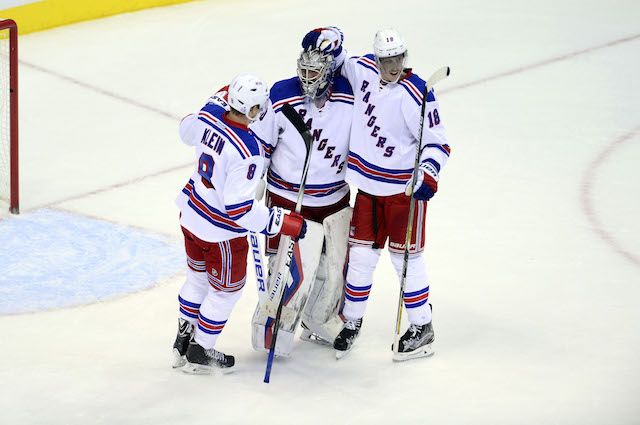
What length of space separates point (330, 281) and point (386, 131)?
63 centimetres

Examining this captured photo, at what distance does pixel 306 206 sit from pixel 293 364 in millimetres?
616

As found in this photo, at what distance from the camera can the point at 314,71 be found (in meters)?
3.58

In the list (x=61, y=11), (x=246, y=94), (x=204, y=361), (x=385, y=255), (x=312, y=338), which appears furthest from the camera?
(x=61, y=11)

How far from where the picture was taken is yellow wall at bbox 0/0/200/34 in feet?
25.8

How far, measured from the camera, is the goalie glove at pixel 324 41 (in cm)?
361

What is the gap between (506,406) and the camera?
3514 millimetres

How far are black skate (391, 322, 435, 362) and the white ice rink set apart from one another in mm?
52

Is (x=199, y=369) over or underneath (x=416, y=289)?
underneath

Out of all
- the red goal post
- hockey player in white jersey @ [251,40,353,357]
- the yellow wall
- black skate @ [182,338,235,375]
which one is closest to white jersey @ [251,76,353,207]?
hockey player in white jersey @ [251,40,353,357]

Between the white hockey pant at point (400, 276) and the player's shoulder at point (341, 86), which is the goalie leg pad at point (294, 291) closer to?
the white hockey pant at point (400, 276)

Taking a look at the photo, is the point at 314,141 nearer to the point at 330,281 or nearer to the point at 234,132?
the point at 234,132

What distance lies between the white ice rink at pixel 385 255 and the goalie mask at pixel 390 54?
112 centimetres

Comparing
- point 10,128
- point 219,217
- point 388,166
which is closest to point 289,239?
point 219,217

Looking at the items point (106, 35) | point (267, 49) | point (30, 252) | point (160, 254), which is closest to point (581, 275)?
point (160, 254)
